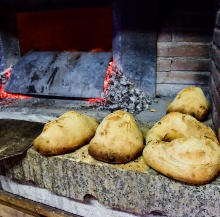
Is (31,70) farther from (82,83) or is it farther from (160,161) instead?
(160,161)

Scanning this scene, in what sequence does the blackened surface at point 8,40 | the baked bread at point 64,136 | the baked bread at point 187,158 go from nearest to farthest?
the baked bread at point 187,158 → the baked bread at point 64,136 → the blackened surface at point 8,40

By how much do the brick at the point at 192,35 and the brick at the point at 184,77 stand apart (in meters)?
0.28

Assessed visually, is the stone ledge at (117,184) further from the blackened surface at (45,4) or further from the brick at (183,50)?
the blackened surface at (45,4)

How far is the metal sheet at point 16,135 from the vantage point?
1.35 meters

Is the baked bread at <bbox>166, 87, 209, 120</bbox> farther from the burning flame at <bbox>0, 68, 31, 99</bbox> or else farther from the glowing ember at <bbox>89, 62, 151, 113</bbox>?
the burning flame at <bbox>0, 68, 31, 99</bbox>

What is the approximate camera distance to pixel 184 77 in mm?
2174

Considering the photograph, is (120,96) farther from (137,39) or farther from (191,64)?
(191,64)

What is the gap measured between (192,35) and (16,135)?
1619 mm

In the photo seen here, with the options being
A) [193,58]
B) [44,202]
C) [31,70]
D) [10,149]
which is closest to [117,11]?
[193,58]

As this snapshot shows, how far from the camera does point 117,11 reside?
2205mm

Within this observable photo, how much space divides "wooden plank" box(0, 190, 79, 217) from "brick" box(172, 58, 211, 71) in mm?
1499

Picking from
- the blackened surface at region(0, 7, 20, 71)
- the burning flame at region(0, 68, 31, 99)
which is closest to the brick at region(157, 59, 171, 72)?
the burning flame at region(0, 68, 31, 99)

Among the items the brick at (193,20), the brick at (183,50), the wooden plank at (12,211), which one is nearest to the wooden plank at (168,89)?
the brick at (183,50)

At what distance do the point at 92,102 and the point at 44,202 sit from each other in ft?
3.02
